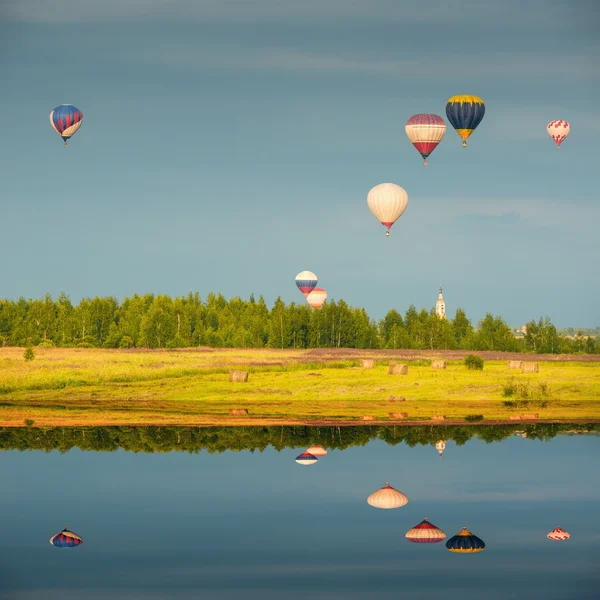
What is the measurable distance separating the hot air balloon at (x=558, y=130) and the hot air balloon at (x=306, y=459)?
83154 mm

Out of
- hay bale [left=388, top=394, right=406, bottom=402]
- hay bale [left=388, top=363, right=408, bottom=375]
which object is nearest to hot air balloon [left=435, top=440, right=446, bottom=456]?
hay bale [left=388, top=394, right=406, bottom=402]

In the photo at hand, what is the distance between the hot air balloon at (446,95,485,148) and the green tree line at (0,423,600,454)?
169 ft

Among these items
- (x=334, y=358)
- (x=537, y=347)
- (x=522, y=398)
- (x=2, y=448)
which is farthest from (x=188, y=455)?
(x=537, y=347)

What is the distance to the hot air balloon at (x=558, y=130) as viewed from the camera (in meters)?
116

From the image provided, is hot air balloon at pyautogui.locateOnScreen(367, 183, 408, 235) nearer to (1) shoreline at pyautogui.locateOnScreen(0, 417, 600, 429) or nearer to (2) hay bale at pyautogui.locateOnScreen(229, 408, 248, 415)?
(2) hay bale at pyautogui.locateOnScreen(229, 408, 248, 415)

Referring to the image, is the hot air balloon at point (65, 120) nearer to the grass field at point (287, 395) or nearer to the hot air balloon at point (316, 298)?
the grass field at point (287, 395)

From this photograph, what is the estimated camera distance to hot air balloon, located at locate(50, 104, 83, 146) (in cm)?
11156

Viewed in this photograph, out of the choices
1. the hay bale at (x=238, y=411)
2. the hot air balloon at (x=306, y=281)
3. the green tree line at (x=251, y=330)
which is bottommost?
the hay bale at (x=238, y=411)

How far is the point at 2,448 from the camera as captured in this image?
43125mm

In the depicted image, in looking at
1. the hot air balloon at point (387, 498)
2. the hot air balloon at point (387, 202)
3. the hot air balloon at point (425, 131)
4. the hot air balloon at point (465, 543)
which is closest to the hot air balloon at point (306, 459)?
the hot air balloon at point (387, 498)

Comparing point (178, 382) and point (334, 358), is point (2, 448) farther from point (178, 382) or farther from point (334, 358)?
point (334, 358)

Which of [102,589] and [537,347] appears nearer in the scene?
[102,589]

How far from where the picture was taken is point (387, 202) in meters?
104

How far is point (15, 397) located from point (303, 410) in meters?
18.9
